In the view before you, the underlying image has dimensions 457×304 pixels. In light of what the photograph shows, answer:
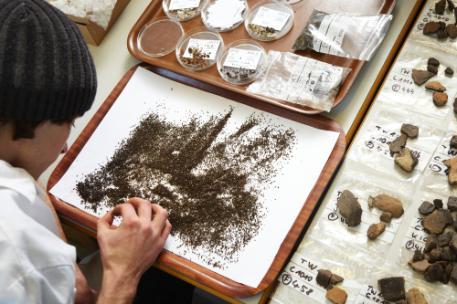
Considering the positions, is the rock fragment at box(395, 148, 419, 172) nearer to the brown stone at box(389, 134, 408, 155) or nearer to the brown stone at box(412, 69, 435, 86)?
the brown stone at box(389, 134, 408, 155)

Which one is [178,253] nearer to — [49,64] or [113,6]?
[49,64]

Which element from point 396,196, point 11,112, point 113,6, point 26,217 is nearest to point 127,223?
point 26,217

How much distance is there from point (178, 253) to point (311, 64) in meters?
0.64

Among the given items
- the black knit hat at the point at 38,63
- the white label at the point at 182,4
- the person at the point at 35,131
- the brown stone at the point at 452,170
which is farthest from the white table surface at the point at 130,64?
the black knit hat at the point at 38,63

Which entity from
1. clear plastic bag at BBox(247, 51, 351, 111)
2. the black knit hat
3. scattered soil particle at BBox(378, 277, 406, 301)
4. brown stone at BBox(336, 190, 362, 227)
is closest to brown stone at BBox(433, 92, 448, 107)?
clear plastic bag at BBox(247, 51, 351, 111)

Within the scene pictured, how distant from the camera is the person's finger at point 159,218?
43.6 inches

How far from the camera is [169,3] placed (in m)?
1.61

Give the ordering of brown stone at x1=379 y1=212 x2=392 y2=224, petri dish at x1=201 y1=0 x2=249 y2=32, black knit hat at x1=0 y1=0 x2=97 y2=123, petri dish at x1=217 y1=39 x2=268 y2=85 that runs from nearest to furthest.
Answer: black knit hat at x1=0 y1=0 x2=97 y2=123 < brown stone at x1=379 y1=212 x2=392 y2=224 < petri dish at x1=217 y1=39 x2=268 y2=85 < petri dish at x1=201 y1=0 x2=249 y2=32

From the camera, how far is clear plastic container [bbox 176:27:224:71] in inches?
56.0

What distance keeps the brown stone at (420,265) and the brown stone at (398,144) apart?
0.90 ft

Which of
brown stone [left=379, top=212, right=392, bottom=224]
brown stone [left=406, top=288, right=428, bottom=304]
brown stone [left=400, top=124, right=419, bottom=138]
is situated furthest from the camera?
brown stone [left=400, top=124, right=419, bottom=138]

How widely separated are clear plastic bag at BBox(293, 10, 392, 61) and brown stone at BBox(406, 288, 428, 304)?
0.63 m

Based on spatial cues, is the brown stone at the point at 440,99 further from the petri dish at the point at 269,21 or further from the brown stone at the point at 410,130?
the petri dish at the point at 269,21

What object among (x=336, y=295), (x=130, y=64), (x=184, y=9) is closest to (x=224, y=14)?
(x=184, y=9)
